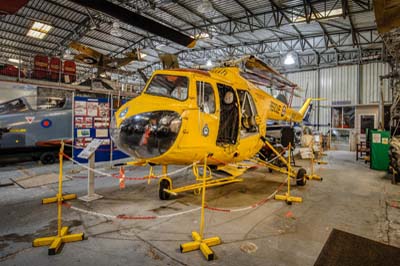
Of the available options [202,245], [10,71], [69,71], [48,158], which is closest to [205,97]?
[202,245]

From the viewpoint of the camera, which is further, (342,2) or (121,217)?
(342,2)

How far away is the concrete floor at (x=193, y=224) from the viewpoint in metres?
3.01

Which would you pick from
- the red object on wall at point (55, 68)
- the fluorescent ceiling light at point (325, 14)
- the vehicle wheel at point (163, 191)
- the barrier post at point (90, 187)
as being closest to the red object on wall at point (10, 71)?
the red object on wall at point (55, 68)

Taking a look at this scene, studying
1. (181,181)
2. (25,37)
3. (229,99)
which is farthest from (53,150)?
(25,37)

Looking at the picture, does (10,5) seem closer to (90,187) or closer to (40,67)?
(90,187)

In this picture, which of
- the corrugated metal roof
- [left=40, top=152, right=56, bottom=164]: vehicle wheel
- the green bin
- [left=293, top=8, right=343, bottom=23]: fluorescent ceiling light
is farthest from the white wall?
[left=40, top=152, right=56, bottom=164]: vehicle wheel

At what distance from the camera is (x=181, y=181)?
6.90m

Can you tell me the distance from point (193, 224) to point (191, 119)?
70.9 inches

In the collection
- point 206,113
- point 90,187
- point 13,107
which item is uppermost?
point 13,107

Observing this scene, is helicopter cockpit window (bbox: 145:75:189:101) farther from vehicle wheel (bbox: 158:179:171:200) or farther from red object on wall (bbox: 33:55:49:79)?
red object on wall (bbox: 33:55:49:79)

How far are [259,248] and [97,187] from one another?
4526mm

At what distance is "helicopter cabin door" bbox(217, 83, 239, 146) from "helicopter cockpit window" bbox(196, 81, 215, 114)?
0.32m

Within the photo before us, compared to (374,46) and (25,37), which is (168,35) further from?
(374,46)

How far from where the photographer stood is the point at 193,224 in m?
3.98
